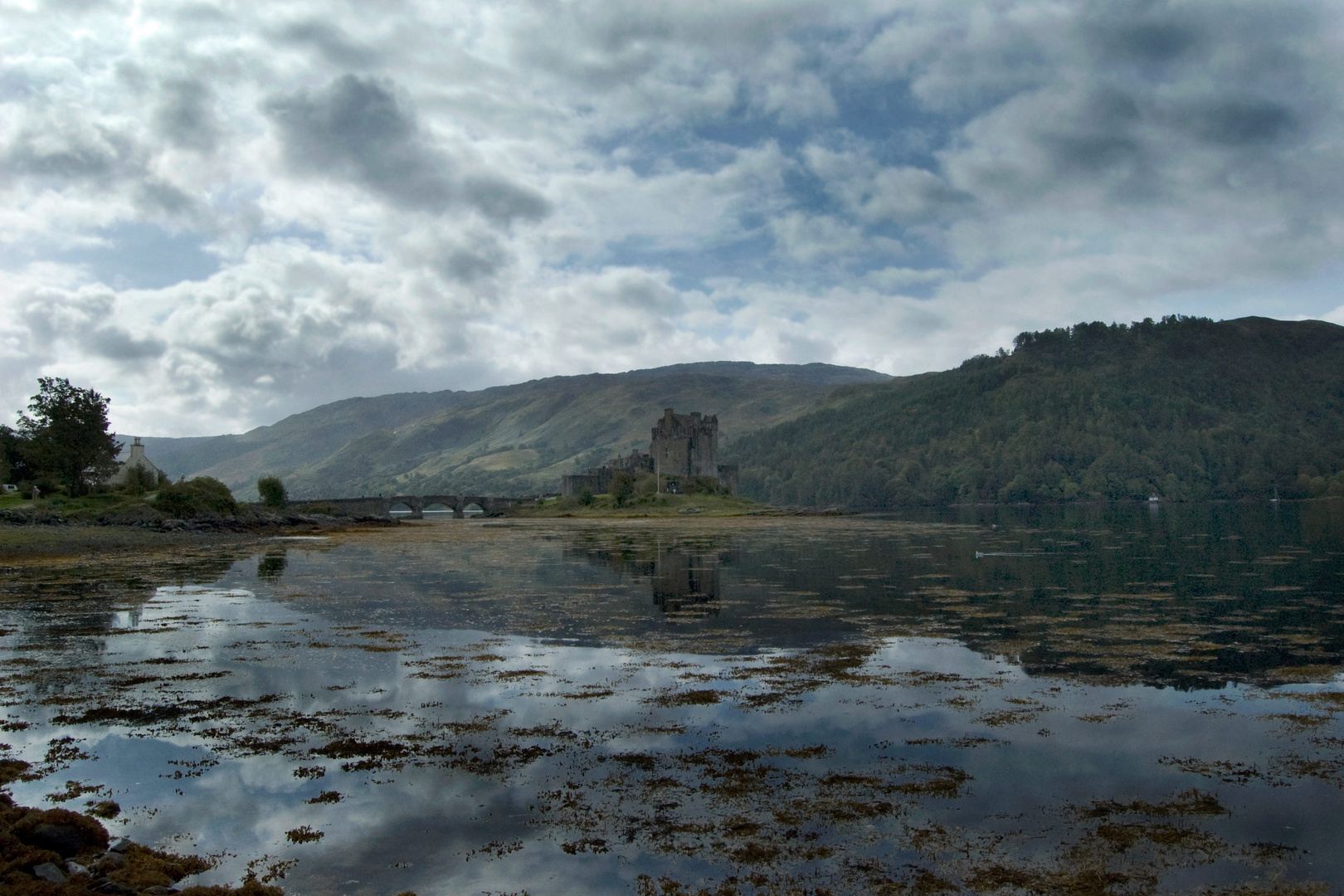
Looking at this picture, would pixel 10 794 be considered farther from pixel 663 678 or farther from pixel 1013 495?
pixel 1013 495

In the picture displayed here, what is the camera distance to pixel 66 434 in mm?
68938

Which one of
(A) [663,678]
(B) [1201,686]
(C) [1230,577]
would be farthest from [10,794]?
(C) [1230,577]

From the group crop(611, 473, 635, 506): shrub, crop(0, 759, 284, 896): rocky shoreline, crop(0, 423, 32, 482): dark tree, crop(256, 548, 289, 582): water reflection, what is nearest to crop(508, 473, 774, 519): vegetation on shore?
crop(611, 473, 635, 506): shrub

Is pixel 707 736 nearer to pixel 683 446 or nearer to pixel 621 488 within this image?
pixel 621 488

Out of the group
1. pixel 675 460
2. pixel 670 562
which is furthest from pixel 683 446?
pixel 670 562

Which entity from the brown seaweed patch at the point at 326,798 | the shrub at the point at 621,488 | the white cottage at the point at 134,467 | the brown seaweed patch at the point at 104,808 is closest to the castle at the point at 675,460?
the shrub at the point at 621,488

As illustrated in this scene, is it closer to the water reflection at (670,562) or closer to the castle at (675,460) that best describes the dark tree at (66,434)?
→ the water reflection at (670,562)

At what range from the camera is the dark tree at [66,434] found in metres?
68.8

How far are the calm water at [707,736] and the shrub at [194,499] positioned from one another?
47947mm

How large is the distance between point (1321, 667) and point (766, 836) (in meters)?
13.3

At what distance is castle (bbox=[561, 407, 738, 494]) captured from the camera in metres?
139

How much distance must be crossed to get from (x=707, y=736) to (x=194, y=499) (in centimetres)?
7482

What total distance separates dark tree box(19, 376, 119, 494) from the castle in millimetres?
75696

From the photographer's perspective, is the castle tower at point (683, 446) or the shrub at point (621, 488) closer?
the shrub at point (621, 488)
